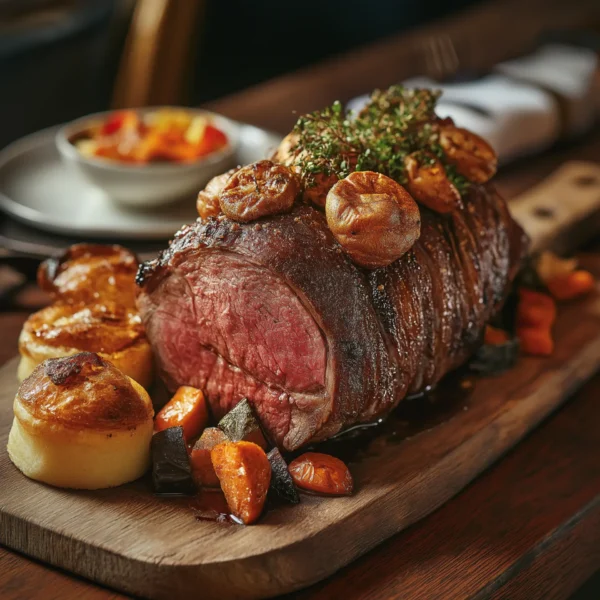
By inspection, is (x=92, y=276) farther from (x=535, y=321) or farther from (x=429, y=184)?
(x=535, y=321)

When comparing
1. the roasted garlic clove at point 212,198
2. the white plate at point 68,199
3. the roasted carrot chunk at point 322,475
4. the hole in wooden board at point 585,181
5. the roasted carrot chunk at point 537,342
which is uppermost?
the roasted garlic clove at point 212,198

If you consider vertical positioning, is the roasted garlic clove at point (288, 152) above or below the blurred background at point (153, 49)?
above

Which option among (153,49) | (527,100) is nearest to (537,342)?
(527,100)

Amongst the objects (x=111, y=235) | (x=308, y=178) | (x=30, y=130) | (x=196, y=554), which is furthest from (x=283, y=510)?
(x=30, y=130)

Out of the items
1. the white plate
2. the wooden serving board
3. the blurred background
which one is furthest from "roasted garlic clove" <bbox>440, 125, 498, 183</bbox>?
the blurred background

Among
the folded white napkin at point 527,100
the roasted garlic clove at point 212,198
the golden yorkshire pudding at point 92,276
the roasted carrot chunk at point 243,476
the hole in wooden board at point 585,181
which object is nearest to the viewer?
the roasted carrot chunk at point 243,476

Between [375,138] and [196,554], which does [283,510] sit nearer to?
[196,554]

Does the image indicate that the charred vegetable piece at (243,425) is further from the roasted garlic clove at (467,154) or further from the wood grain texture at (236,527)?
the roasted garlic clove at (467,154)

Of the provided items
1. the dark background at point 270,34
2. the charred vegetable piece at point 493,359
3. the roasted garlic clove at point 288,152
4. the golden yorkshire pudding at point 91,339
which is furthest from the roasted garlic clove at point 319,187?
the dark background at point 270,34
